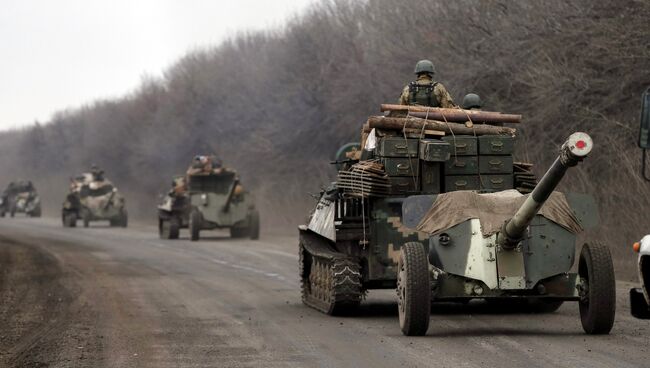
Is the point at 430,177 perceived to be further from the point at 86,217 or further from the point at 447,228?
the point at 86,217

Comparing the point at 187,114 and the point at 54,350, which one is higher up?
the point at 187,114

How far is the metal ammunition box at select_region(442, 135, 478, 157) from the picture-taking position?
14.7 metres

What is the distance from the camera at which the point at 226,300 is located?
17.0 metres

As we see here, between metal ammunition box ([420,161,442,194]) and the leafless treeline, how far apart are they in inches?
277

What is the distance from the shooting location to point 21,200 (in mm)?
68812

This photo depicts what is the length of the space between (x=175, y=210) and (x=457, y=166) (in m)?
23.5

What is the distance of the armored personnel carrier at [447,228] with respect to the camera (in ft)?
40.3

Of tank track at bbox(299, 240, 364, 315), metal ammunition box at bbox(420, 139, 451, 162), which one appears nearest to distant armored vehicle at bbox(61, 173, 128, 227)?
tank track at bbox(299, 240, 364, 315)

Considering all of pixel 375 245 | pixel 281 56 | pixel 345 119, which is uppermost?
pixel 281 56

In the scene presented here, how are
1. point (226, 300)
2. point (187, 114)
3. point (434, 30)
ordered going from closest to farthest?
point (226, 300), point (434, 30), point (187, 114)

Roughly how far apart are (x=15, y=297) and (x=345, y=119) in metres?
24.4

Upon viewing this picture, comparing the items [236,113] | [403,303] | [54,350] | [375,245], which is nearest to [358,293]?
[375,245]

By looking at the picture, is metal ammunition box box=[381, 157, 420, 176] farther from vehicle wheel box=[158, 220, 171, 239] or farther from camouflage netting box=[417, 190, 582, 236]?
vehicle wheel box=[158, 220, 171, 239]

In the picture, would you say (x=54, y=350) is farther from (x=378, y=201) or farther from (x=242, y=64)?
(x=242, y=64)
